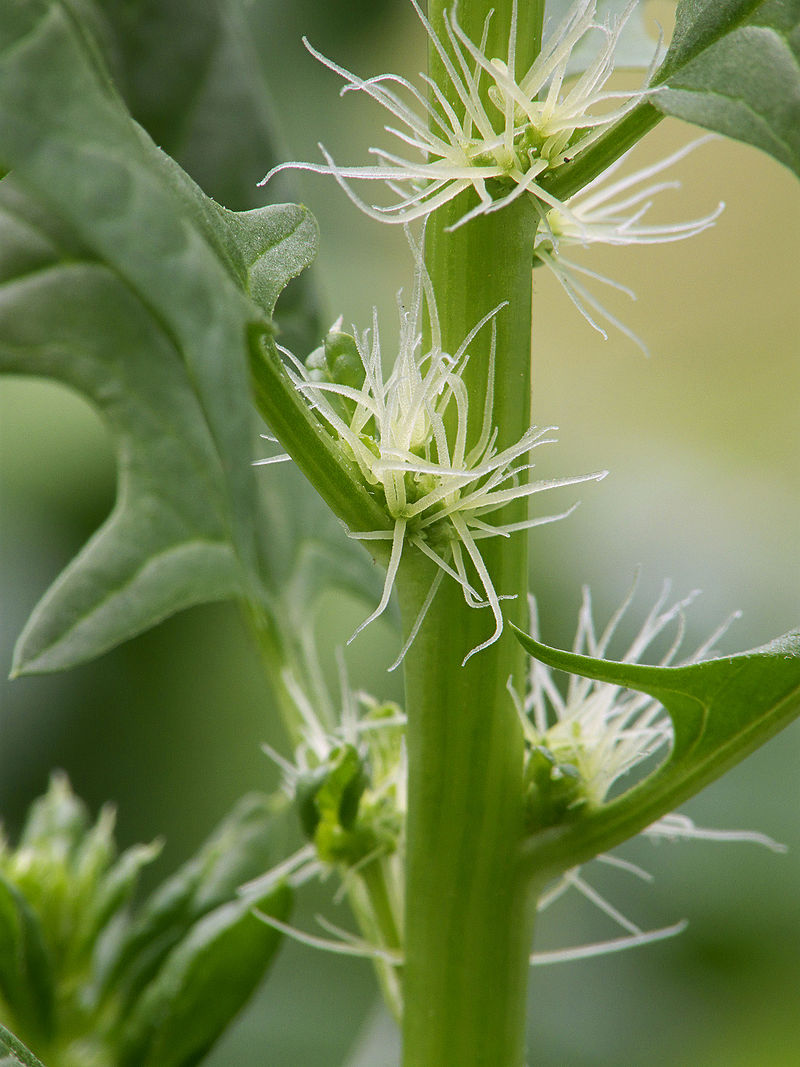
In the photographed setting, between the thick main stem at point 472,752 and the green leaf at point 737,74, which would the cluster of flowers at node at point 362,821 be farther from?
the green leaf at point 737,74

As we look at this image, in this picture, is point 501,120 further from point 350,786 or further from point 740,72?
point 350,786

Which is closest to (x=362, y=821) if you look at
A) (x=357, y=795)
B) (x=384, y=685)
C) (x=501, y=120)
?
(x=357, y=795)

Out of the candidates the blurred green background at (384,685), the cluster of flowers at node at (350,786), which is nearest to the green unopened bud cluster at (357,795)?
the cluster of flowers at node at (350,786)

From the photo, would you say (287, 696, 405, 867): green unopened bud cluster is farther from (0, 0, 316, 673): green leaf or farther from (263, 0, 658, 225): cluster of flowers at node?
(263, 0, 658, 225): cluster of flowers at node

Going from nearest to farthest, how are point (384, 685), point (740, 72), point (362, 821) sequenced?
point (740, 72) < point (362, 821) < point (384, 685)

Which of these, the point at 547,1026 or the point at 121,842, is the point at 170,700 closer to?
the point at 121,842
